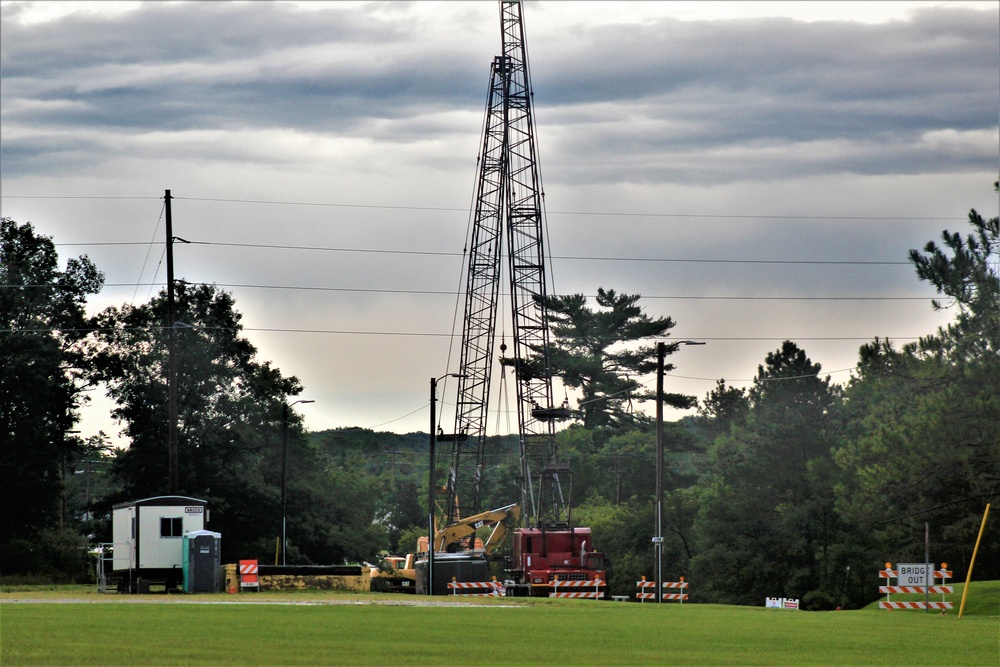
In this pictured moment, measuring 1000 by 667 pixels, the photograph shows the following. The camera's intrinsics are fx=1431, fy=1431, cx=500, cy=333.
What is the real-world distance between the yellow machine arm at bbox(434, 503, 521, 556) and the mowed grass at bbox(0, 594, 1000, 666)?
30500 mm

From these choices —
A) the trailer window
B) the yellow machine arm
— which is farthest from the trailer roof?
the yellow machine arm

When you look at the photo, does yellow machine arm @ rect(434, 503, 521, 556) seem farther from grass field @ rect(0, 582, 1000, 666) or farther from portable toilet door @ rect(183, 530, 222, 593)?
grass field @ rect(0, 582, 1000, 666)

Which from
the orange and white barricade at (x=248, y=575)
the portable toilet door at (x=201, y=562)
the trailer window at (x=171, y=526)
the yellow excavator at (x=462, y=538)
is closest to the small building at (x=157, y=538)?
the trailer window at (x=171, y=526)

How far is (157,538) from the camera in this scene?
1922 inches

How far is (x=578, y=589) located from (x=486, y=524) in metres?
15.4

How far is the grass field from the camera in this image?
1956cm

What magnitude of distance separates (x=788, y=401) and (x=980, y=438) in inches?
1537

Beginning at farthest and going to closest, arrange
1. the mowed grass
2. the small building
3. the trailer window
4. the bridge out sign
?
the trailer window → the small building → the bridge out sign → the mowed grass

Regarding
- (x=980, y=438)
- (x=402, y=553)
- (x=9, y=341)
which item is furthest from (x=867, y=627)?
(x=402, y=553)

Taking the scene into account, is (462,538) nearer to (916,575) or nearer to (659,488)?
(659,488)

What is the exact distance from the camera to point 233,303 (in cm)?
8281

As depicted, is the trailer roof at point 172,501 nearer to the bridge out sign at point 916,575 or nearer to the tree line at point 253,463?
the tree line at point 253,463

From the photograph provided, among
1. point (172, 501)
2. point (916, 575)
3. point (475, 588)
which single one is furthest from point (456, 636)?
point (475, 588)

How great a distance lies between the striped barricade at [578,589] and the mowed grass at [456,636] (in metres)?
18.2
